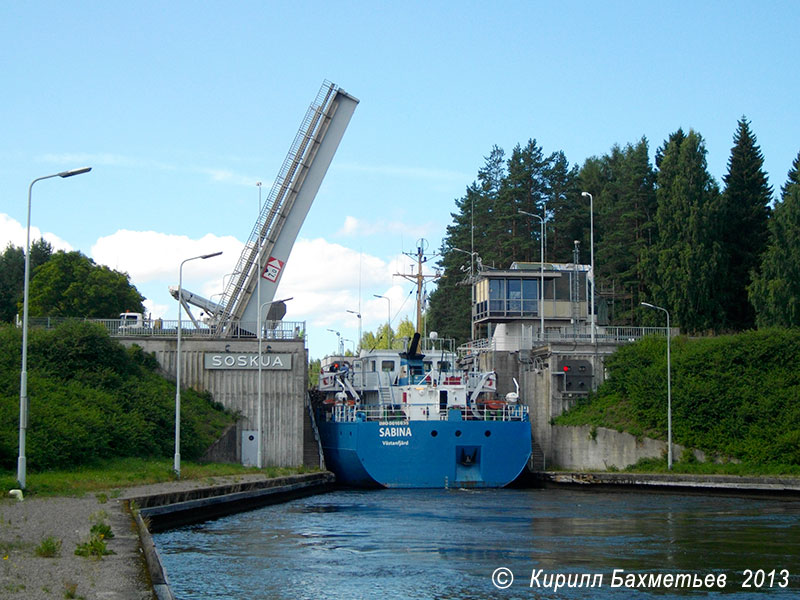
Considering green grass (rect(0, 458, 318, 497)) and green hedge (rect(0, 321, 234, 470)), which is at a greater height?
green hedge (rect(0, 321, 234, 470))

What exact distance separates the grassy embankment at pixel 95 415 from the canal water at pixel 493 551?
523cm

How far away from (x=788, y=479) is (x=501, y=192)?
38.7 meters

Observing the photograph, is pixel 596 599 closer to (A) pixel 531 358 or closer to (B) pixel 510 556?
(B) pixel 510 556

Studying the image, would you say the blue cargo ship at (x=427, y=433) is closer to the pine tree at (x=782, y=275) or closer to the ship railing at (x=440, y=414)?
the ship railing at (x=440, y=414)

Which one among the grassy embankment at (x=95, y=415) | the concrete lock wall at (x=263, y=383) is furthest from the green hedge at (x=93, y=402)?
the concrete lock wall at (x=263, y=383)

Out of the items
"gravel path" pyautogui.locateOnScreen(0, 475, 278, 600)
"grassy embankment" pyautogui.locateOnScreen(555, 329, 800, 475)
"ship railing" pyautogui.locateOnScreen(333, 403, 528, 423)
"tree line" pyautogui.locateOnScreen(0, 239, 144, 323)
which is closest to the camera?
"gravel path" pyautogui.locateOnScreen(0, 475, 278, 600)

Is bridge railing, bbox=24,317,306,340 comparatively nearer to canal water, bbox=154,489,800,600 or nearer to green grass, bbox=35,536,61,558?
canal water, bbox=154,489,800,600

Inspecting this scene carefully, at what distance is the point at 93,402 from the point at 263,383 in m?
7.46

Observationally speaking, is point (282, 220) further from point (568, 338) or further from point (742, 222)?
point (742, 222)

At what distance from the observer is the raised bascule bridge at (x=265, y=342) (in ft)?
131

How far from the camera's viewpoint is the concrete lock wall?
131 ft

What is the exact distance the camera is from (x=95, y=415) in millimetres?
33062

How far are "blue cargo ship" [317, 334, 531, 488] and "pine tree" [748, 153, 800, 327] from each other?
14.2m
